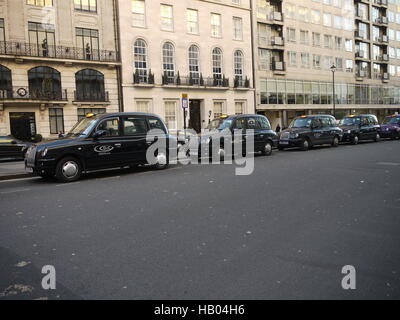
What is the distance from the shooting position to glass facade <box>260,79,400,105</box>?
43844mm

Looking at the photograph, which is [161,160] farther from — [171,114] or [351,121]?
[171,114]

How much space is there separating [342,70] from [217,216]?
2095 inches

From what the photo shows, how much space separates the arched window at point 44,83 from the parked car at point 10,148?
1068 cm

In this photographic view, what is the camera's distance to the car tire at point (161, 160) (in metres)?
12.2

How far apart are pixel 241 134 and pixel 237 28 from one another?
28565 millimetres

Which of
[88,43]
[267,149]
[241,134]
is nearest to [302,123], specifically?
[267,149]

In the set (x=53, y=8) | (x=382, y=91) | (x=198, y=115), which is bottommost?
(x=198, y=115)

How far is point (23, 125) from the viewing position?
2897 cm

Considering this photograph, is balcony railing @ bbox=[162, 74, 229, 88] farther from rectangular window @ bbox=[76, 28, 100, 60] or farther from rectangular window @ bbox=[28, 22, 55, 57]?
rectangular window @ bbox=[28, 22, 55, 57]

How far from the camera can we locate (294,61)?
45969 millimetres

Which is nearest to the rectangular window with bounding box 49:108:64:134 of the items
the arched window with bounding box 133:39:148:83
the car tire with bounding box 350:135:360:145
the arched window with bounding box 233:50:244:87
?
the arched window with bounding box 133:39:148:83

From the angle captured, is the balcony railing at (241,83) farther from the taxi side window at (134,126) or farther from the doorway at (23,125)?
the taxi side window at (134,126)

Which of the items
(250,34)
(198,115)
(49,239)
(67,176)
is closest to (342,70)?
(250,34)
